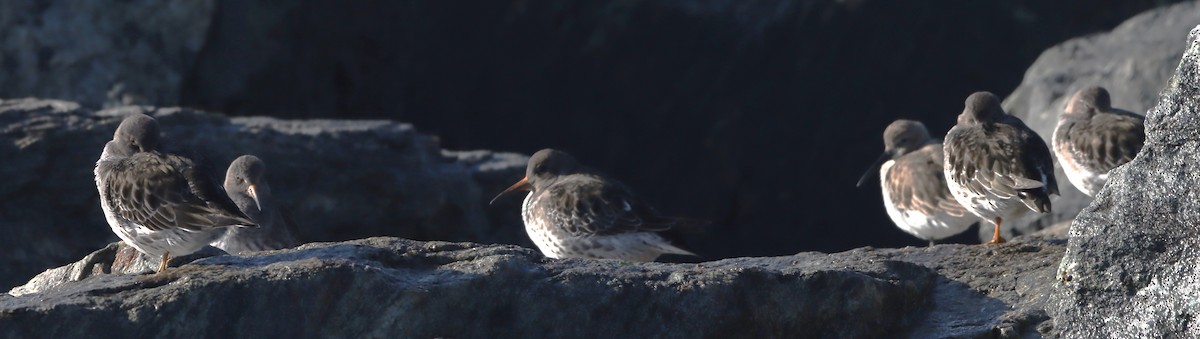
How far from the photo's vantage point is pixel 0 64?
50.2 feet

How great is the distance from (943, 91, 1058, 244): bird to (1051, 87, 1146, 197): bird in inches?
22.4

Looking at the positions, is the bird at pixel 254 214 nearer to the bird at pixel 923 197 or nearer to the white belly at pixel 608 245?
the white belly at pixel 608 245

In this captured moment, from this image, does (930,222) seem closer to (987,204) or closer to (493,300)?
(987,204)

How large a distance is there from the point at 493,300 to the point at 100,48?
9.69 meters

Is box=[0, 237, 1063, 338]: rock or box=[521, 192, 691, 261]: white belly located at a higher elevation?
box=[0, 237, 1063, 338]: rock

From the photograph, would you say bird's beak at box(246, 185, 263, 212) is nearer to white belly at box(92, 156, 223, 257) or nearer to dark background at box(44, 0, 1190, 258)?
white belly at box(92, 156, 223, 257)

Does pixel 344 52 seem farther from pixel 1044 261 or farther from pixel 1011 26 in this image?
pixel 1044 261

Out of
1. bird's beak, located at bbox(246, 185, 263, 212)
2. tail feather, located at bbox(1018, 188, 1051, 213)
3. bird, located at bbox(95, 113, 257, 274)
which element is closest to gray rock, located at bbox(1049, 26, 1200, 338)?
tail feather, located at bbox(1018, 188, 1051, 213)

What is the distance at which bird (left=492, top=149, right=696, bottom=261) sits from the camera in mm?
11500

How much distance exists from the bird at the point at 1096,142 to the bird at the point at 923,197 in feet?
2.41

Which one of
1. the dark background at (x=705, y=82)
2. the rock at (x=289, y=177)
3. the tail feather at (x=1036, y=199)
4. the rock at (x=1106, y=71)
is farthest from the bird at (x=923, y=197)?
the dark background at (x=705, y=82)

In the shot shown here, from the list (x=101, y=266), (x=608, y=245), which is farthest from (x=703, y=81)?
(x=101, y=266)

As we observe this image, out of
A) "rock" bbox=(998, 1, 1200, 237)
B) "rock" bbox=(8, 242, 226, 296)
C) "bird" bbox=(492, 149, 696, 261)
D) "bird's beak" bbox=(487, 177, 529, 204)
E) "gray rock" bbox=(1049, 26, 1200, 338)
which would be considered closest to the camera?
"gray rock" bbox=(1049, 26, 1200, 338)

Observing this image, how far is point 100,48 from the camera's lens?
15.3 m
